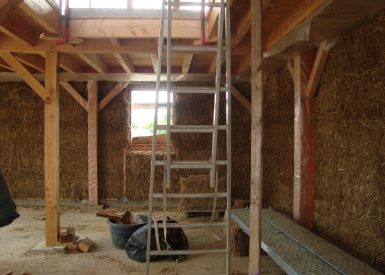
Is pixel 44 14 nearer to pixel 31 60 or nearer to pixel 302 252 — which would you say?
pixel 31 60

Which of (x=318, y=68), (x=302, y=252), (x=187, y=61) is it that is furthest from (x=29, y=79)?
(x=302, y=252)

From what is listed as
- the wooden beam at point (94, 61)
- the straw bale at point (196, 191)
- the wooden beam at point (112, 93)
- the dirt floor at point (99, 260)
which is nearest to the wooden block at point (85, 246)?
the dirt floor at point (99, 260)

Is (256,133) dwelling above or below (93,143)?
above

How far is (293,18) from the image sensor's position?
9.39 feet

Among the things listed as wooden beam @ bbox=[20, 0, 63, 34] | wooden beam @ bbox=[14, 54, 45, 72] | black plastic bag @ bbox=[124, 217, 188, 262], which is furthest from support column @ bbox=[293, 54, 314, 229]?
wooden beam @ bbox=[14, 54, 45, 72]

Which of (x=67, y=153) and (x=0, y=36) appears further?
(x=67, y=153)

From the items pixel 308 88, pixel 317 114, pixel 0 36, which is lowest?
pixel 317 114

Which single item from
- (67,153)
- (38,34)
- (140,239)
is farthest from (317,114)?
(67,153)

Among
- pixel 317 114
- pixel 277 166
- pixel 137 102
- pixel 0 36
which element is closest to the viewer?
pixel 317 114

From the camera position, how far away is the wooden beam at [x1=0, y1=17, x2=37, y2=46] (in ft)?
10.4

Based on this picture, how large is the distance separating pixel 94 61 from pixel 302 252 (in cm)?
357

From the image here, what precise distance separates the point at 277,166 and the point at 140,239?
2.17 m

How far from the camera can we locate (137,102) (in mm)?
7621

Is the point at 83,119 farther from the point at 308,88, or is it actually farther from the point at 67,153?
the point at 308,88
